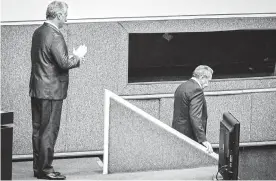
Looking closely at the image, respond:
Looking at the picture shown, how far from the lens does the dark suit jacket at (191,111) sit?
6863 millimetres

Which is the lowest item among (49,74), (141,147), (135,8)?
(141,147)

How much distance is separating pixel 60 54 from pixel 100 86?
6.02 feet

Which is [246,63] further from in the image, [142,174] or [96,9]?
[142,174]

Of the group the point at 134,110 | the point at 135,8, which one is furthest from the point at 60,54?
the point at 135,8

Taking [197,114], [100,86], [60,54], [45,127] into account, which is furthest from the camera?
[100,86]

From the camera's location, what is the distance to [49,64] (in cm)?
633

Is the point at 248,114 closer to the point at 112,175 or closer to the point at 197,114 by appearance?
the point at 197,114

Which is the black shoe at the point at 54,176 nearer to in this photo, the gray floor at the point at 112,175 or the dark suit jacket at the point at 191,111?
the gray floor at the point at 112,175

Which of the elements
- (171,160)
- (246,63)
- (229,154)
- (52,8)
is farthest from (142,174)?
(246,63)

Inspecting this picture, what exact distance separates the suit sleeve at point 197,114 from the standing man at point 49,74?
1039 mm

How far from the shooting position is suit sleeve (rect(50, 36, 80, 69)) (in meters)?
6.25

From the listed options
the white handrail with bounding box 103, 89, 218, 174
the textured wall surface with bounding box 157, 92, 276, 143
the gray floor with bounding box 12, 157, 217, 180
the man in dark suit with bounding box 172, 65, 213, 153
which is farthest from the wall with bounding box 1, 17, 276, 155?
the white handrail with bounding box 103, 89, 218, 174

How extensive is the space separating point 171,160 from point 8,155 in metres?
1.50

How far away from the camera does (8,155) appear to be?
5824mm
